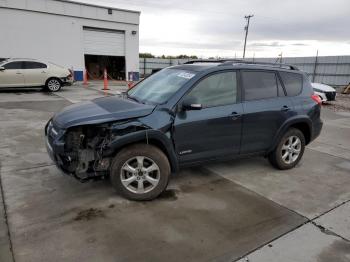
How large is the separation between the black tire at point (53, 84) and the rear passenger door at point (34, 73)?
0.22 m

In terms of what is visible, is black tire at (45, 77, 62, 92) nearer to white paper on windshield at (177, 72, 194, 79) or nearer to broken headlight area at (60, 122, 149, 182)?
white paper on windshield at (177, 72, 194, 79)

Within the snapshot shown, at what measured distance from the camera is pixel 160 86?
14.6ft

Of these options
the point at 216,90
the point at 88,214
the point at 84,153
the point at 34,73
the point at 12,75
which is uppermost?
the point at 216,90

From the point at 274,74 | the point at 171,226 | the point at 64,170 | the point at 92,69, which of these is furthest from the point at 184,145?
the point at 92,69

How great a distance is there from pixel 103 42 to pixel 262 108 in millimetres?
20730

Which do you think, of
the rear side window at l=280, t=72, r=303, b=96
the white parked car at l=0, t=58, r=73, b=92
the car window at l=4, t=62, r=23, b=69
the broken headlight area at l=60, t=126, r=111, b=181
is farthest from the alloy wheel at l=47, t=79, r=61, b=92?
the rear side window at l=280, t=72, r=303, b=96

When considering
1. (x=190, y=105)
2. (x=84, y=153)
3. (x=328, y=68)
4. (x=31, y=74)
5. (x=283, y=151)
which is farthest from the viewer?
(x=328, y=68)

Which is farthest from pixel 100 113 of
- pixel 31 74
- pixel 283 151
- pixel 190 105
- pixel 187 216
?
pixel 31 74

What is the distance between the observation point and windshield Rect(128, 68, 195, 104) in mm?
4121

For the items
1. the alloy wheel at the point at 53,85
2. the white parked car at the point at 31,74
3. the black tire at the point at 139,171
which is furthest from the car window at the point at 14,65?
the black tire at the point at 139,171

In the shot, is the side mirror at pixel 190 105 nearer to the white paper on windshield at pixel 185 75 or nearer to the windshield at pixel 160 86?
the windshield at pixel 160 86

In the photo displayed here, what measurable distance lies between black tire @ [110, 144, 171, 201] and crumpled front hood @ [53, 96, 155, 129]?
412 mm

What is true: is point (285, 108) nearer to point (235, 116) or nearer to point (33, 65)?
point (235, 116)

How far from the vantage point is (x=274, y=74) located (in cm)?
495
